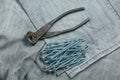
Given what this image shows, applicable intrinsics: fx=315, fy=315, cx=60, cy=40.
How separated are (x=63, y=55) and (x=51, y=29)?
88 millimetres

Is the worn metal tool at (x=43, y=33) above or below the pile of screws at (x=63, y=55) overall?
above

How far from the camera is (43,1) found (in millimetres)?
962

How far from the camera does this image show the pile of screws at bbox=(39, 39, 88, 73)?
2.88 ft

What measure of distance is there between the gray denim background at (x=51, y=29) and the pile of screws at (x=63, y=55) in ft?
0.06

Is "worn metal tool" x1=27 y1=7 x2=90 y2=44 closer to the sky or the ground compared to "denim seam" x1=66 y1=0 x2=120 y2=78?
closer to the sky

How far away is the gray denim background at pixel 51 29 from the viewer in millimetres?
875

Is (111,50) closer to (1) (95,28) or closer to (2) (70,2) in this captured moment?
(1) (95,28)

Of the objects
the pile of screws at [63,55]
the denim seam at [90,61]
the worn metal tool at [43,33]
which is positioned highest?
the worn metal tool at [43,33]

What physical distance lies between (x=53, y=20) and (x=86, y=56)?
14cm

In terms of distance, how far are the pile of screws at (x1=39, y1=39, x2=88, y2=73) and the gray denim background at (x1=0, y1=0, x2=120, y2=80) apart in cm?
2

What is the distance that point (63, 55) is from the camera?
2.94ft

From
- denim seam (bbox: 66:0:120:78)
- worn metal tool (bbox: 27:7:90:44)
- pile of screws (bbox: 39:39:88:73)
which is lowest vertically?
denim seam (bbox: 66:0:120:78)

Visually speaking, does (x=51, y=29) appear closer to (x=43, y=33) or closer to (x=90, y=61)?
(x=43, y=33)

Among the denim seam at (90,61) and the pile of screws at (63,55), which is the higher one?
the pile of screws at (63,55)
